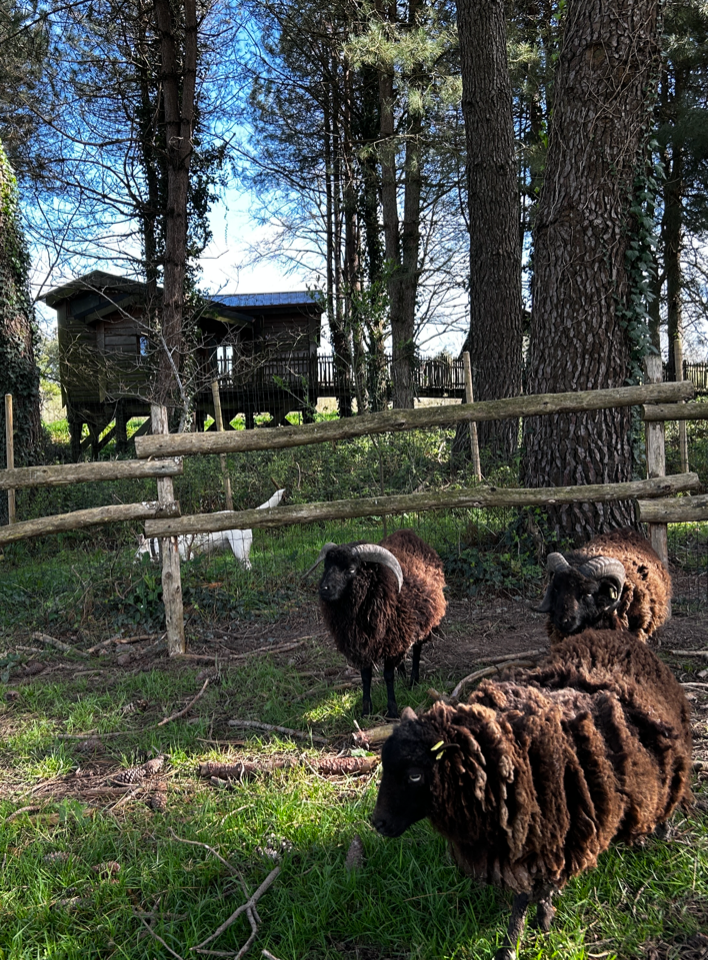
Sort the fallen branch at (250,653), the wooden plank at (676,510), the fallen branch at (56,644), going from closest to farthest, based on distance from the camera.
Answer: the wooden plank at (676,510), the fallen branch at (250,653), the fallen branch at (56,644)

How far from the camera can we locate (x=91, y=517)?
571 cm

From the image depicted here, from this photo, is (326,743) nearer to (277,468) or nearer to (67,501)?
(277,468)

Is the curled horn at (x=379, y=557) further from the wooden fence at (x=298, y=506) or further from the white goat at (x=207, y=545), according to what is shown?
the white goat at (x=207, y=545)

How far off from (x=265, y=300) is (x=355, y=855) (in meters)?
26.3

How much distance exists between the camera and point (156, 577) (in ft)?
21.8

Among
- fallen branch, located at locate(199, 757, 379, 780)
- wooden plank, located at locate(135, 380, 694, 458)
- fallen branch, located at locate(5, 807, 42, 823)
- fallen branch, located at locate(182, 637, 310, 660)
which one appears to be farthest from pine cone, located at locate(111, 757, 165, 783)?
wooden plank, located at locate(135, 380, 694, 458)

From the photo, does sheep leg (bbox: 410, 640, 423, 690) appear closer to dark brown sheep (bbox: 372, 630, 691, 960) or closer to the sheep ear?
the sheep ear

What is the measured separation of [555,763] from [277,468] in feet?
24.1

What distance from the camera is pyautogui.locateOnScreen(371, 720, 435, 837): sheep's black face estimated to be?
2.35 m

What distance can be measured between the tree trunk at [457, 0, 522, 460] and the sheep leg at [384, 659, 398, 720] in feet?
17.1

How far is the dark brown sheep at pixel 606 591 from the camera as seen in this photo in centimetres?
402

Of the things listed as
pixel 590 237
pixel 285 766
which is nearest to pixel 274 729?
pixel 285 766

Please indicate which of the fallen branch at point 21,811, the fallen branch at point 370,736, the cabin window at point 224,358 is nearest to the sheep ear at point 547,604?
the fallen branch at point 370,736

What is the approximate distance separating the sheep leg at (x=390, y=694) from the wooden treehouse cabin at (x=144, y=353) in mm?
13753
